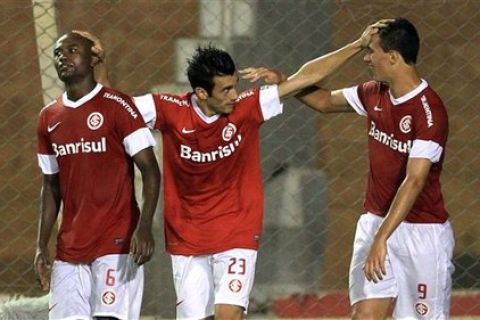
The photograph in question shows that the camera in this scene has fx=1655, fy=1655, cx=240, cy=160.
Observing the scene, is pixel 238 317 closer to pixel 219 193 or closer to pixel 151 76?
pixel 219 193

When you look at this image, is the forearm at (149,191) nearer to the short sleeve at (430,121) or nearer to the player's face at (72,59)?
the player's face at (72,59)

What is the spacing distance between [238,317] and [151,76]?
234 cm

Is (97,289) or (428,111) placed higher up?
(428,111)

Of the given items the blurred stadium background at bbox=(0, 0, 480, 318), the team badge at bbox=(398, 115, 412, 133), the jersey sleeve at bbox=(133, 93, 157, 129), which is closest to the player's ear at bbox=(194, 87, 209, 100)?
the jersey sleeve at bbox=(133, 93, 157, 129)

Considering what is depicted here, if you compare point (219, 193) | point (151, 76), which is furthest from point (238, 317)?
point (151, 76)

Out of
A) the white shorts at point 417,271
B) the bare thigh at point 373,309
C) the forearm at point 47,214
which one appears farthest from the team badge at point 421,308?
the forearm at point 47,214

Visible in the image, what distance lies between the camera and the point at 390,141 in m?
8.95

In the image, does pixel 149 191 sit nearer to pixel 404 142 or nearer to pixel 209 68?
pixel 209 68

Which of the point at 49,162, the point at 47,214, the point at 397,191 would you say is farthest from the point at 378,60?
the point at 47,214

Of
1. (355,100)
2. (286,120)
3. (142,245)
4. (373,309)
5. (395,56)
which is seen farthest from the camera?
(286,120)

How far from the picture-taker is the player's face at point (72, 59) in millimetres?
8664

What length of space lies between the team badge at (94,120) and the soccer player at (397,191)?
925 millimetres

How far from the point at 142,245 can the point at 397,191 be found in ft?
4.66

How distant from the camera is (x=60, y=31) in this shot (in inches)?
416
